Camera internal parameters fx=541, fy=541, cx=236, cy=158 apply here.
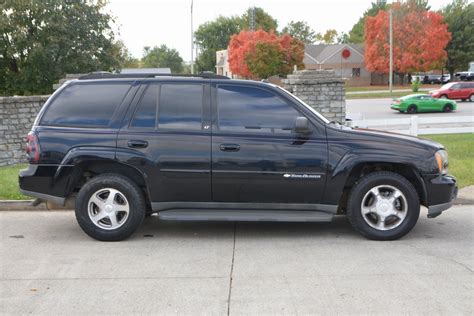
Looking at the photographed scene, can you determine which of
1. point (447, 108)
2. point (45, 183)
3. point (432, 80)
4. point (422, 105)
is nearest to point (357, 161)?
point (45, 183)

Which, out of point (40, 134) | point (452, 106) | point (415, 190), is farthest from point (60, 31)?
point (415, 190)

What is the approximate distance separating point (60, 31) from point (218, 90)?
80.2 feet

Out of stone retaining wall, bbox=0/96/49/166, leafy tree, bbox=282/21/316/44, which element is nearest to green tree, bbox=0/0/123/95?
stone retaining wall, bbox=0/96/49/166

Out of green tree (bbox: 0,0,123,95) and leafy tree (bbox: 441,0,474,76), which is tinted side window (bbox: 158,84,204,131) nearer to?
green tree (bbox: 0,0,123,95)

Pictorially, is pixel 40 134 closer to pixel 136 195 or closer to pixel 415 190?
pixel 136 195

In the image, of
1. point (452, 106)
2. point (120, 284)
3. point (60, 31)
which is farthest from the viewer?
point (452, 106)

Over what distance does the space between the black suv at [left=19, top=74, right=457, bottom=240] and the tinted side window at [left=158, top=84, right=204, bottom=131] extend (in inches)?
0.5

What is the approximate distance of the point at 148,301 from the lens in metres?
4.42

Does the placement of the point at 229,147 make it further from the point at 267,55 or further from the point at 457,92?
the point at 267,55

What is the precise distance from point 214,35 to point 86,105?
332ft

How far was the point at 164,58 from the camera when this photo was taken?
104375 mm

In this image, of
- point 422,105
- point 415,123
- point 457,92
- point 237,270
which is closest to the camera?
point 237,270

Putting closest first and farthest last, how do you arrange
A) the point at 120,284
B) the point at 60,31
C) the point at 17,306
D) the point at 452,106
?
the point at 17,306 → the point at 120,284 → the point at 60,31 → the point at 452,106

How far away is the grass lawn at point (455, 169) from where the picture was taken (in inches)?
330
